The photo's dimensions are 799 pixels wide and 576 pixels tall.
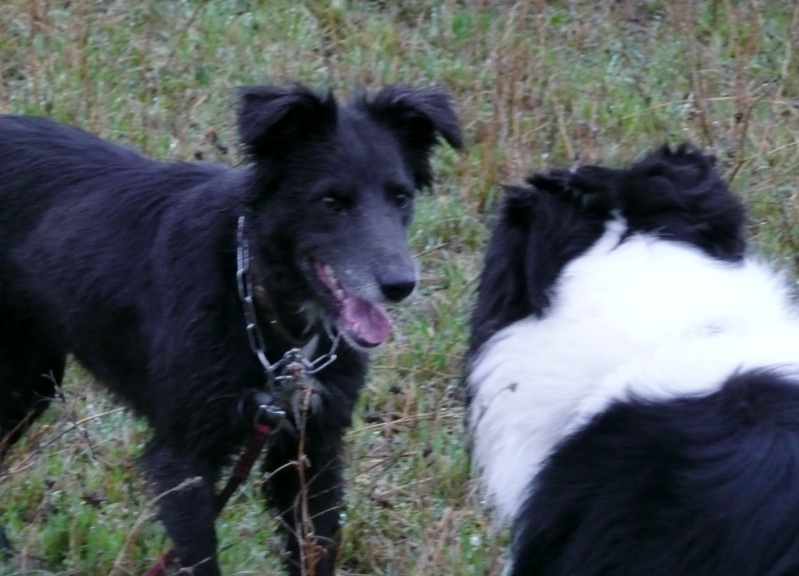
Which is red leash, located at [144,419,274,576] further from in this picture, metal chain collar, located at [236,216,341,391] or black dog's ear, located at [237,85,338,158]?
black dog's ear, located at [237,85,338,158]

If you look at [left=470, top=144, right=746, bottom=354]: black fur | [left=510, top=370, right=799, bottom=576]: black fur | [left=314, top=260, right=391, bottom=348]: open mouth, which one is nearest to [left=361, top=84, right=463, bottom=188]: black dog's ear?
[left=314, top=260, right=391, bottom=348]: open mouth

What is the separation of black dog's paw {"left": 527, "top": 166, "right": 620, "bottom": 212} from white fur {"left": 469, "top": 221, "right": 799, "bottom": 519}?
70mm

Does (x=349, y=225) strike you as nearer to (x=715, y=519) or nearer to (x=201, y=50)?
(x=715, y=519)

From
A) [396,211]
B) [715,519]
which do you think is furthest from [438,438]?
[715,519]

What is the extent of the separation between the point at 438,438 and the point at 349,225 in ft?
5.30

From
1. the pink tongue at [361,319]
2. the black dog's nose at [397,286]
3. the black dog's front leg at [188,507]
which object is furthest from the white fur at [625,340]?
the black dog's front leg at [188,507]

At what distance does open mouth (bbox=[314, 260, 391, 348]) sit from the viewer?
3.32 metres

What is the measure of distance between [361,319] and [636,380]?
1.01 meters

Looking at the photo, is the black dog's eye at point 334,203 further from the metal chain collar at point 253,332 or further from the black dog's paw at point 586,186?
the black dog's paw at point 586,186

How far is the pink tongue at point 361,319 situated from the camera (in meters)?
3.32

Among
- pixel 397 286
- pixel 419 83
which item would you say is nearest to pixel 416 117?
pixel 397 286

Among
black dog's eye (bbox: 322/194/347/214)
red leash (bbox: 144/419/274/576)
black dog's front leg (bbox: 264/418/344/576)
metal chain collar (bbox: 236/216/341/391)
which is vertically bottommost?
black dog's front leg (bbox: 264/418/344/576)

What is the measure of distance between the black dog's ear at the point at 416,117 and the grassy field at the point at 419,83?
1099 mm

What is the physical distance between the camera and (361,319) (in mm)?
3338
